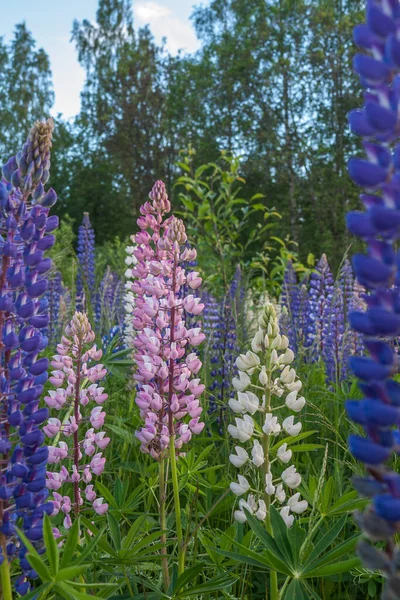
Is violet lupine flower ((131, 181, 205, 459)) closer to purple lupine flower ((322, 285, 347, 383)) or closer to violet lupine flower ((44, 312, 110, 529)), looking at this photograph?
violet lupine flower ((44, 312, 110, 529))

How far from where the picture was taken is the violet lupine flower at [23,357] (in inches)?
48.8

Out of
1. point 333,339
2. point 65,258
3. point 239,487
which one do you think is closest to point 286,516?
point 239,487

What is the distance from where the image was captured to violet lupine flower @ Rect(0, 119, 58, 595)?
4.07 feet

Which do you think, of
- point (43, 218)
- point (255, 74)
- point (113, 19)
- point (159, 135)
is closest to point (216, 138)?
point (255, 74)

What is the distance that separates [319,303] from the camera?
4.75 meters

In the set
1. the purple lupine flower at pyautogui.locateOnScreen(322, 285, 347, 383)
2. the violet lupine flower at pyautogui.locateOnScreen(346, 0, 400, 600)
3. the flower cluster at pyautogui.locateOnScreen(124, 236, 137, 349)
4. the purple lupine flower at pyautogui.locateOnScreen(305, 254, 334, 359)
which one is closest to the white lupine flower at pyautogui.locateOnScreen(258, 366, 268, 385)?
the violet lupine flower at pyautogui.locateOnScreen(346, 0, 400, 600)

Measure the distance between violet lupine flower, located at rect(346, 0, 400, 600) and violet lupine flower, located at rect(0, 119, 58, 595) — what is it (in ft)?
2.46

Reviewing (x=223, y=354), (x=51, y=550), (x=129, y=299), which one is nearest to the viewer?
(x=51, y=550)

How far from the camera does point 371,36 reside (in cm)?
78

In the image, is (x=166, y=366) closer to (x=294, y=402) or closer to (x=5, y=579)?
(x=294, y=402)

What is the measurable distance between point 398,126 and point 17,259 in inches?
35.5

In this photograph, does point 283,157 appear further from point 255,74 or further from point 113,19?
point 113,19

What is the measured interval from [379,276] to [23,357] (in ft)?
2.96

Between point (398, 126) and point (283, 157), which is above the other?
point (283, 157)
